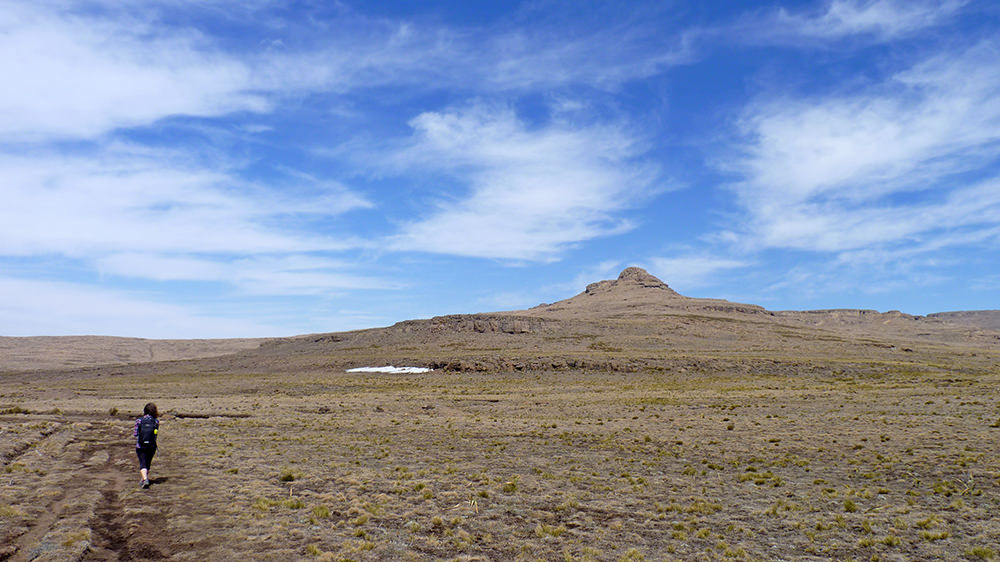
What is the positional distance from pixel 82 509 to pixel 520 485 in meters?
12.0

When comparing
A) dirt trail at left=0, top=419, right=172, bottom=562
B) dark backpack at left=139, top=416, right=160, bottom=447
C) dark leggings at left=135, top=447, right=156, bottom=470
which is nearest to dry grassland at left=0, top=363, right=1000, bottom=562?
dirt trail at left=0, top=419, right=172, bottom=562

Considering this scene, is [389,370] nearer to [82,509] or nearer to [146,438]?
[146,438]

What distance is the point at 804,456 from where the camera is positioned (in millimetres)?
23891

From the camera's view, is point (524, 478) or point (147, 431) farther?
point (524, 478)

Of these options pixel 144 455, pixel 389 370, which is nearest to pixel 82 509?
pixel 144 455

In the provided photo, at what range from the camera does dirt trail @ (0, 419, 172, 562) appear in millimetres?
11641

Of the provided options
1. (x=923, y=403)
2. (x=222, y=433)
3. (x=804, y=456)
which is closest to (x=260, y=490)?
(x=222, y=433)

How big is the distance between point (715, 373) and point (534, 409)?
43378 mm

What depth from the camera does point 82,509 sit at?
14.5m

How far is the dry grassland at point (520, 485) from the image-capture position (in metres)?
13.0

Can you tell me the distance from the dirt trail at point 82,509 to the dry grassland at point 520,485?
0.26 ft

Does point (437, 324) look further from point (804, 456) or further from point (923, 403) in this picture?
point (804, 456)

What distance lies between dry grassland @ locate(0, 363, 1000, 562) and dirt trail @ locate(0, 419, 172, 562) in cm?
8

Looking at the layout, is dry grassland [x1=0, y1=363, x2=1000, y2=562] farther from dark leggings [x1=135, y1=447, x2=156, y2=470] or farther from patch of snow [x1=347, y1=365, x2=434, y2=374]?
patch of snow [x1=347, y1=365, x2=434, y2=374]
